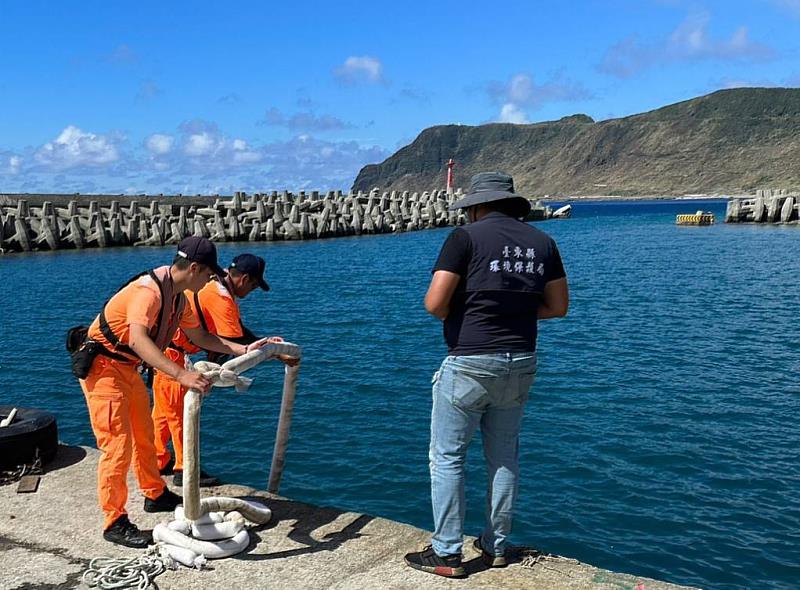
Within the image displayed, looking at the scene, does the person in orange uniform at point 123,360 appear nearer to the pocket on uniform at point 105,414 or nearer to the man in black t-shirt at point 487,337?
the pocket on uniform at point 105,414

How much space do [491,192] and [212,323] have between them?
8.86 ft

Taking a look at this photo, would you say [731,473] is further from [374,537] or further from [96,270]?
[96,270]

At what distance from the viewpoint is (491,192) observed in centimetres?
466

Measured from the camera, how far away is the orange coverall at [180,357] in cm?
620

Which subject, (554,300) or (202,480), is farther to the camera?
(202,480)

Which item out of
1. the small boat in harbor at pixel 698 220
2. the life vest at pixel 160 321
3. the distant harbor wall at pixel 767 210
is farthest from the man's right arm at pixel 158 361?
the small boat in harbor at pixel 698 220

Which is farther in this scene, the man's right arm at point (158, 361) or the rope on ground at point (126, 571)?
the man's right arm at point (158, 361)

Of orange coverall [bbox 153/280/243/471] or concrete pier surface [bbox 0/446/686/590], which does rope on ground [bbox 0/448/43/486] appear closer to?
concrete pier surface [bbox 0/446/686/590]

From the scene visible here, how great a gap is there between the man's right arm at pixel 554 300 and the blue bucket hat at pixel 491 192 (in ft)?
1.48

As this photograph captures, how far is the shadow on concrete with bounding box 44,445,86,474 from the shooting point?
6.75 meters

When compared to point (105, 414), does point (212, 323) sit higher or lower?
higher

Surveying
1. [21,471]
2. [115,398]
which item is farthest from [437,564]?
[21,471]

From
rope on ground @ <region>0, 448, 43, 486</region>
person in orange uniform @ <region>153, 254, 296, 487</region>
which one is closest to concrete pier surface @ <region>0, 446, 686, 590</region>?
rope on ground @ <region>0, 448, 43, 486</region>

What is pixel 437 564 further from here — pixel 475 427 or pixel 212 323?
pixel 212 323
